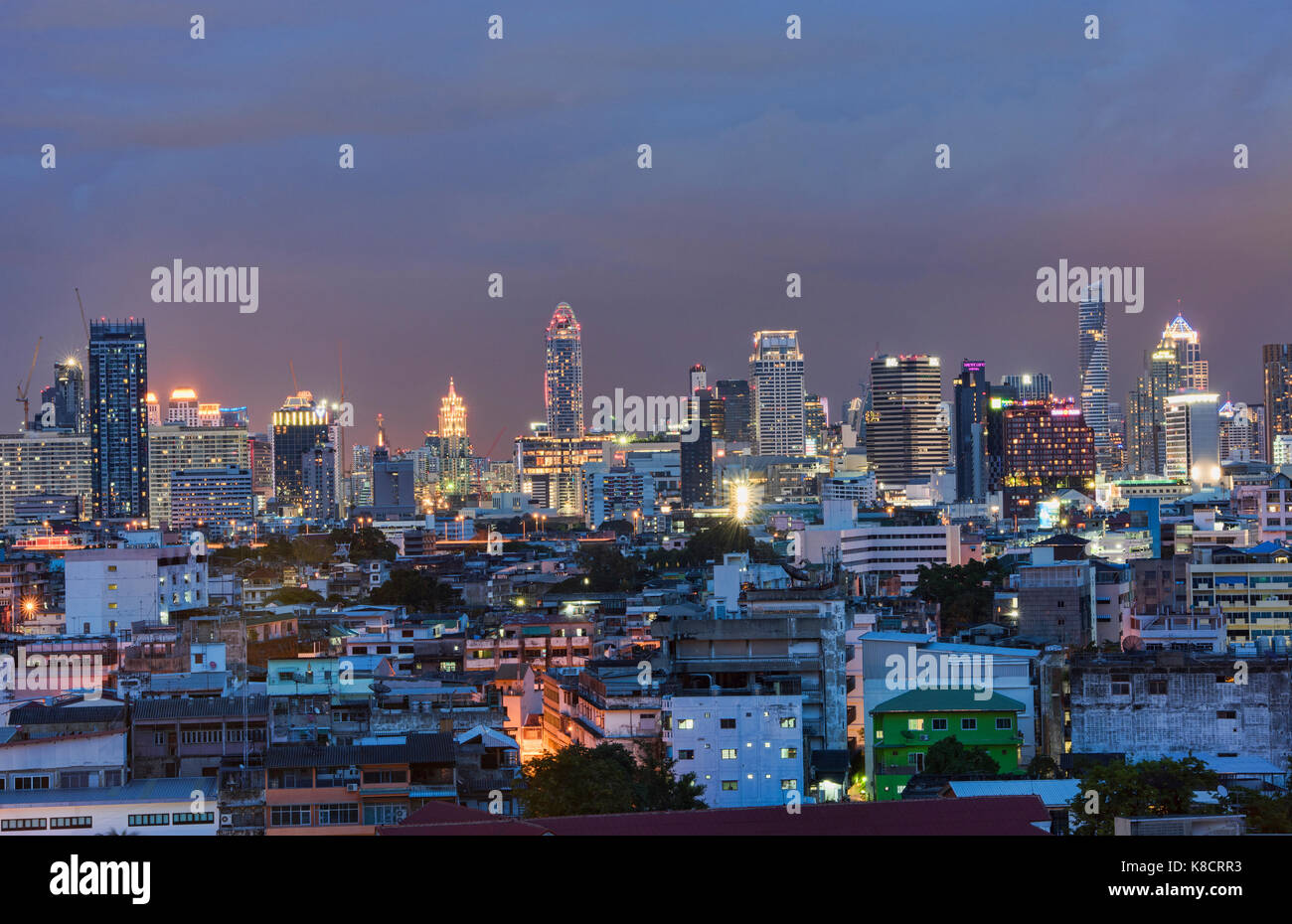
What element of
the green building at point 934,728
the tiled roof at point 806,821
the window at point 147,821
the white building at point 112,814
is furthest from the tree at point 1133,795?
the window at point 147,821

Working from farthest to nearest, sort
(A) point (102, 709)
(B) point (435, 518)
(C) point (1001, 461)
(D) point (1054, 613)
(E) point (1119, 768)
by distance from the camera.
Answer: (C) point (1001, 461) → (B) point (435, 518) → (D) point (1054, 613) → (A) point (102, 709) → (E) point (1119, 768)

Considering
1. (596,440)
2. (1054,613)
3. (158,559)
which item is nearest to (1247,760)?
(1054,613)

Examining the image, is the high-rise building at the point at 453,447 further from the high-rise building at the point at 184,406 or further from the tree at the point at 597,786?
the tree at the point at 597,786

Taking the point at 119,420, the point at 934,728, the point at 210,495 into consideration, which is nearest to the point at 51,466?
the point at 119,420

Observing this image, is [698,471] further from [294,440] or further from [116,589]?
[116,589]

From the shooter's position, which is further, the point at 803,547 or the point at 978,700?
the point at 803,547

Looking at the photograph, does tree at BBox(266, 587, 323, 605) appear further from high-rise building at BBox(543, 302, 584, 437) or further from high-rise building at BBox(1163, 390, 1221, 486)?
high-rise building at BBox(543, 302, 584, 437)

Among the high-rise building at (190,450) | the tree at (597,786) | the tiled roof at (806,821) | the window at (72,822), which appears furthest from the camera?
the high-rise building at (190,450)
